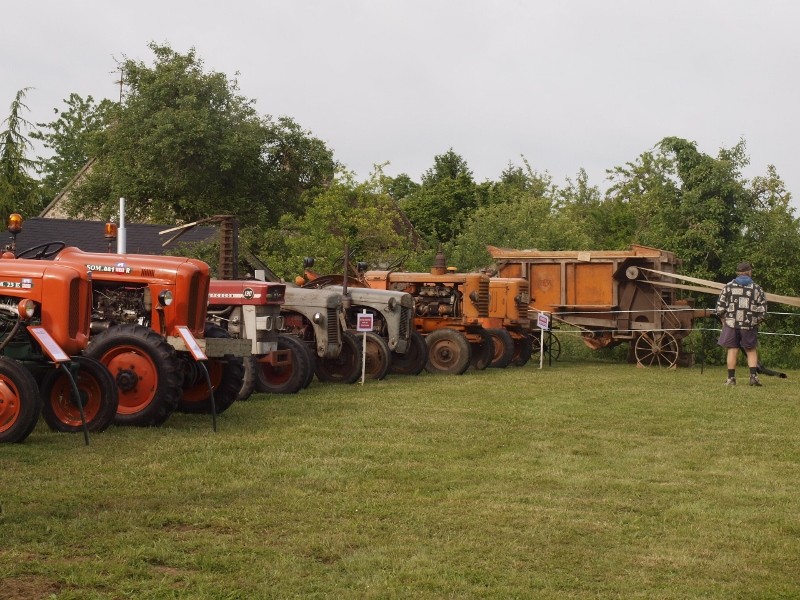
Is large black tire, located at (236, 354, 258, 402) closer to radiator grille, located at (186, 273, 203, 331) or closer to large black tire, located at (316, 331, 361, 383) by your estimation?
radiator grille, located at (186, 273, 203, 331)

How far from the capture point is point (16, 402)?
8.75 m

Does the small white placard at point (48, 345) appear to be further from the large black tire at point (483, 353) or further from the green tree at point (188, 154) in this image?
the green tree at point (188, 154)

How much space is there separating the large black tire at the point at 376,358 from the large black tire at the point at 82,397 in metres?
6.90

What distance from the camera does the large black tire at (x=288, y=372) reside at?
1386 centimetres

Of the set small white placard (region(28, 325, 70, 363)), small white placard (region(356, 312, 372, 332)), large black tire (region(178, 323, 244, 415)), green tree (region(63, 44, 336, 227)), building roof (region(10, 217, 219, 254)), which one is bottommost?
large black tire (region(178, 323, 244, 415))

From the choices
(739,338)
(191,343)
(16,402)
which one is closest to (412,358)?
(739,338)

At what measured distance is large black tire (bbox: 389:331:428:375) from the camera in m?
18.0

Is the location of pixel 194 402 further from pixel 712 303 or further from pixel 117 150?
pixel 117 150

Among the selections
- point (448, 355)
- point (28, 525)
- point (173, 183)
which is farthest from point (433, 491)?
point (173, 183)

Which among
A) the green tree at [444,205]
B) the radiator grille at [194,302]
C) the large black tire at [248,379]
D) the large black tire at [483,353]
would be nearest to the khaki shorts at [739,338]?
the large black tire at [483,353]

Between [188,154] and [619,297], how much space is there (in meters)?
18.2

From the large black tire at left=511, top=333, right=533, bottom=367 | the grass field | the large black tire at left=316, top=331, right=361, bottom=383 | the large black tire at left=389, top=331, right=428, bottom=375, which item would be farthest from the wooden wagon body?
the grass field

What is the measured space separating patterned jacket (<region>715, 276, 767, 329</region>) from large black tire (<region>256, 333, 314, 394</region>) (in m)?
5.54

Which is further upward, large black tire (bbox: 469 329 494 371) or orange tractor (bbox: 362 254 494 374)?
orange tractor (bbox: 362 254 494 374)
